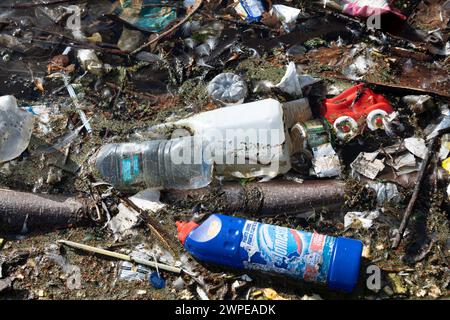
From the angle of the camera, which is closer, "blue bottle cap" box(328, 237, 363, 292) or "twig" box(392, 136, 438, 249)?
"blue bottle cap" box(328, 237, 363, 292)

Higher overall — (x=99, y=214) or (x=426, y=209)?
(x=426, y=209)

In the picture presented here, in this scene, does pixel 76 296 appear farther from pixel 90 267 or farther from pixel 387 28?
pixel 387 28

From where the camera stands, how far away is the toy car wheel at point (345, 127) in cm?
352

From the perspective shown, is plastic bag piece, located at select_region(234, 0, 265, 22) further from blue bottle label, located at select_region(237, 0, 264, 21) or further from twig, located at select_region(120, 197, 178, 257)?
twig, located at select_region(120, 197, 178, 257)

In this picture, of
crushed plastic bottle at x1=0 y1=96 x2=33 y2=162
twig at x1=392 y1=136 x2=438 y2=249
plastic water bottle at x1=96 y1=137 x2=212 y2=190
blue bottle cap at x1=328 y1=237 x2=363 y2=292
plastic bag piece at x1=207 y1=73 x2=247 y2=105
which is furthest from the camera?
plastic bag piece at x1=207 y1=73 x2=247 y2=105

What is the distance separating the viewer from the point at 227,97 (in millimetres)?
3715

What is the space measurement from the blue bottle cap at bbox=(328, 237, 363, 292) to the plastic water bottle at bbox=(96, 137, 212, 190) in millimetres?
957

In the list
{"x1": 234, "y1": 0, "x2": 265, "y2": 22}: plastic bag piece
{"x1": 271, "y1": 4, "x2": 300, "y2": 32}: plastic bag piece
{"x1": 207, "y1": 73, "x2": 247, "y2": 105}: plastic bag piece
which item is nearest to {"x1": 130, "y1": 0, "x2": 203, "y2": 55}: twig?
{"x1": 234, "y1": 0, "x2": 265, "y2": 22}: plastic bag piece

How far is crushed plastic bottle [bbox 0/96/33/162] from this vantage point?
345 centimetres

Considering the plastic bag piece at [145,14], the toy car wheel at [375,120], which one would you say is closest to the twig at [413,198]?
the toy car wheel at [375,120]

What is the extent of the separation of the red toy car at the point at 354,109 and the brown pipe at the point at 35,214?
68.0 inches

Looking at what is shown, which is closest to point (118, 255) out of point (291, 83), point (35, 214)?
point (35, 214)
